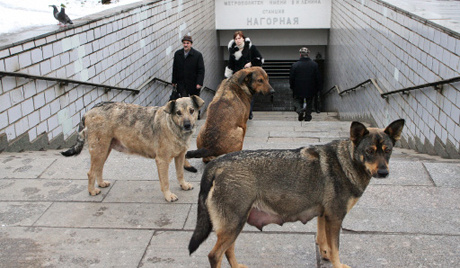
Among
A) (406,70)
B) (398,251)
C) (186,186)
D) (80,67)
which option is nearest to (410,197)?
(398,251)

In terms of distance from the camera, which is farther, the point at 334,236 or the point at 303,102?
the point at 303,102

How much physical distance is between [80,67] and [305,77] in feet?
18.5

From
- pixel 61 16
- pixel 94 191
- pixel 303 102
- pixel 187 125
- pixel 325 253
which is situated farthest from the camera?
pixel 303 102

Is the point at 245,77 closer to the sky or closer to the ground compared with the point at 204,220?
closer to the sky

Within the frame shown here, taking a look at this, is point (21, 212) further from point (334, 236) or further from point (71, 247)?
→ point (334, 236)

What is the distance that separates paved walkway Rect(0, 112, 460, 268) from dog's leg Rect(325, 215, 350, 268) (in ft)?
0.69

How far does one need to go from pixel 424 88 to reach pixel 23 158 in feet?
19.1

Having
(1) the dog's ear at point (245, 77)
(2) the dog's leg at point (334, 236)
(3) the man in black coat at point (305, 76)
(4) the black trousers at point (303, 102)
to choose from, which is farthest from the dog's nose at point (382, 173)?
(4) the black trousers at point (303, 102)

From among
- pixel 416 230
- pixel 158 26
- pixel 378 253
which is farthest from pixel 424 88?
pixel 158 26

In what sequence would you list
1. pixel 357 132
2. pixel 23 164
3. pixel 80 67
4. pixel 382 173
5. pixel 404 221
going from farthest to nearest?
pixel 80 67 → pixel 23 164 → pixel 404 221 → pixel 357 132 → pixel 382 173

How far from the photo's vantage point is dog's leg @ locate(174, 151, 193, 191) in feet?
16.3

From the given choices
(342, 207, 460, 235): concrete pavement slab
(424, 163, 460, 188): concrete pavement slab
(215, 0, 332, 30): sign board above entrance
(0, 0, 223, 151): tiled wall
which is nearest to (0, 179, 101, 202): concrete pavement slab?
(0, 0, 223, 151): tiled wall

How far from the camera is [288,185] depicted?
3.24 metres

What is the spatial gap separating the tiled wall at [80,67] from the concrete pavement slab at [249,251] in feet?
10.6
